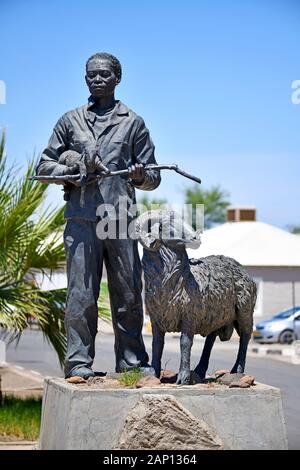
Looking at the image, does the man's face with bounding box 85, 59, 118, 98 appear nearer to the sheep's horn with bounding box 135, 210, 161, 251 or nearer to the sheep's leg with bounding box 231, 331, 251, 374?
the sheep's horn with bounding box 135, 210, 161, 251

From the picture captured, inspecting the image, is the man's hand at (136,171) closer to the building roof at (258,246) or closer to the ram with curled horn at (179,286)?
the ram with curled horn at (179,286)

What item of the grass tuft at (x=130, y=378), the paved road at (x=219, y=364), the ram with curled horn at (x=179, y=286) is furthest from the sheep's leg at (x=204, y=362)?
the paved road at (x=219, y=364)

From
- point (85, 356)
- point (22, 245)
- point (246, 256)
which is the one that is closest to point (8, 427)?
point (22, 245)

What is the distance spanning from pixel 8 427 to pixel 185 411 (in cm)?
509

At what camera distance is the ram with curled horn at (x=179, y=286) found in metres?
7.14

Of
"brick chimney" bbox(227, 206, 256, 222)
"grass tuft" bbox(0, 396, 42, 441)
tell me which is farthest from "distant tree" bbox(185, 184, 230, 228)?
"grass tuft" bbox(0, 396, 42, 441)

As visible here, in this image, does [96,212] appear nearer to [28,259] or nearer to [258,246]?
[28,259]

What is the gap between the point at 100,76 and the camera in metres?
7.64

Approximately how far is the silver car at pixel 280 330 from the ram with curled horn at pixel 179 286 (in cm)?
1847

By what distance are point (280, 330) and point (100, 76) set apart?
19.0 meters

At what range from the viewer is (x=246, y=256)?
100 feet

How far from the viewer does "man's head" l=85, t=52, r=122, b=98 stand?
25.0 ft
